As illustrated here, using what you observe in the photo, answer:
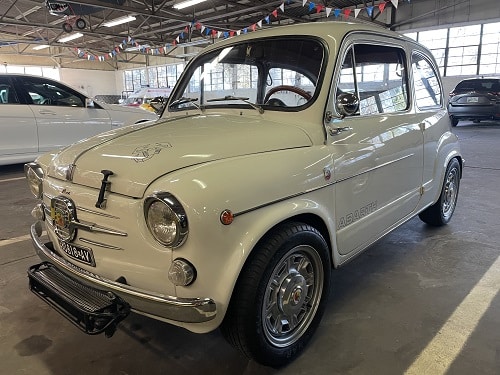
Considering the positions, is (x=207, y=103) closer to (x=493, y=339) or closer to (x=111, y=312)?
(x=111, y=312)

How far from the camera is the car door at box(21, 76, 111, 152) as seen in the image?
6.68m

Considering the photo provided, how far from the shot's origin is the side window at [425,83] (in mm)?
3303

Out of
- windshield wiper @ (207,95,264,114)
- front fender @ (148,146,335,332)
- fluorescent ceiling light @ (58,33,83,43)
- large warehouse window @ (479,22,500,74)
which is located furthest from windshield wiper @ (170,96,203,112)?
fluorescent ceiling light @ (58,33,83,43)

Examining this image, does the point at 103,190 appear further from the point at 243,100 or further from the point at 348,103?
the point at 348,103

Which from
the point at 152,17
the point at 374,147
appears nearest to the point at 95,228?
the point at 374,147

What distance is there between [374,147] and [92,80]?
36033mm

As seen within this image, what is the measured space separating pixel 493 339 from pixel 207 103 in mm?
2343

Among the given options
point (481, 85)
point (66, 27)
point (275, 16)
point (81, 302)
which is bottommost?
point (81, 302)

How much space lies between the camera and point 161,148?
6.61 feet

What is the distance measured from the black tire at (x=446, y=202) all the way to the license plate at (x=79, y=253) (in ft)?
10.3

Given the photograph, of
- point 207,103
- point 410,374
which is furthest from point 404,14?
point 410,374

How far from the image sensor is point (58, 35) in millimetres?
22453

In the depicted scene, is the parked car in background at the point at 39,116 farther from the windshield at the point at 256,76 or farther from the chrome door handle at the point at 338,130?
the chrome door handle at the point at 338,130

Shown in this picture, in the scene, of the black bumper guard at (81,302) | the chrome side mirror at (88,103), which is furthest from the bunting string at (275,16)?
the black bumper guard at (81,302)
